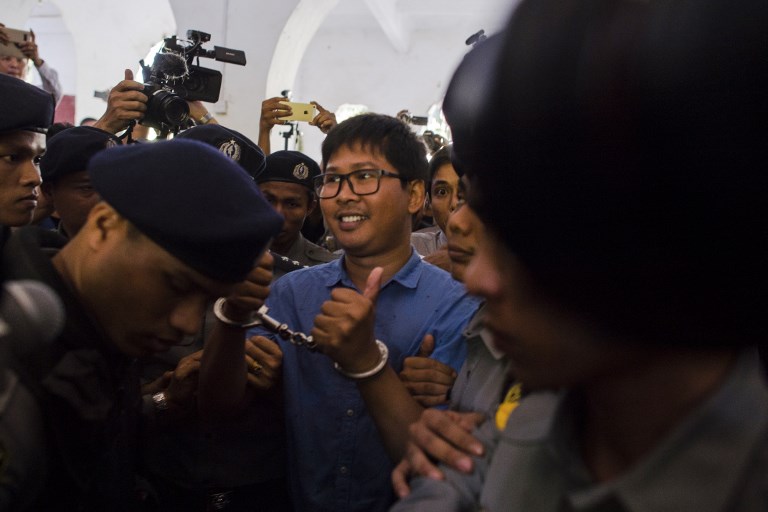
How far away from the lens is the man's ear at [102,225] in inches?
51.9

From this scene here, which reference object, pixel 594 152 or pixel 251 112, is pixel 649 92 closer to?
pixel 594 152

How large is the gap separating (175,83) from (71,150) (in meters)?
0.80

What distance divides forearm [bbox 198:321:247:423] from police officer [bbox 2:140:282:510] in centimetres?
36

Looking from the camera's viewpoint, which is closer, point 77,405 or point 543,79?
point 543,79

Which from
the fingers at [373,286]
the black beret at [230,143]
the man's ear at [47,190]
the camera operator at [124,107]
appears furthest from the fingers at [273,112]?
the fingers at [373,286]

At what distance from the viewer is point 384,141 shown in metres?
2.23

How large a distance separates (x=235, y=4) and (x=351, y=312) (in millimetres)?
5440

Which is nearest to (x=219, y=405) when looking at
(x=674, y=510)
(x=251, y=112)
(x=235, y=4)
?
(x=674, y=510)

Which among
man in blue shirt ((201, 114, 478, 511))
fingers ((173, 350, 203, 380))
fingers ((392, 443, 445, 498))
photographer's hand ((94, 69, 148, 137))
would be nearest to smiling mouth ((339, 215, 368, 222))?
man in blue shirt ((201, 114, 478, 511))

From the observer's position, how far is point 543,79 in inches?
29.9

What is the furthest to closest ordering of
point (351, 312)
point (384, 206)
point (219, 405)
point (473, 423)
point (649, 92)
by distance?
point (384, 206)
point (219, 405)
point (351, 312)
point (473, 423)
point (649, 92)

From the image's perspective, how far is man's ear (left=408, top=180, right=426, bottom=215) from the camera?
2299mm

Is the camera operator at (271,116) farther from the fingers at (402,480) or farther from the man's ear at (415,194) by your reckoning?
the fingers at (402,480)

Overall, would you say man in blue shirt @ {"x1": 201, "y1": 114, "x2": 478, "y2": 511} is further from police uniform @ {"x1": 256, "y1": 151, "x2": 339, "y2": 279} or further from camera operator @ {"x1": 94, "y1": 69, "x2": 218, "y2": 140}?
camera operator @ {"x1": 94, "y1": 69, "x2": 218, "y2": 140}
